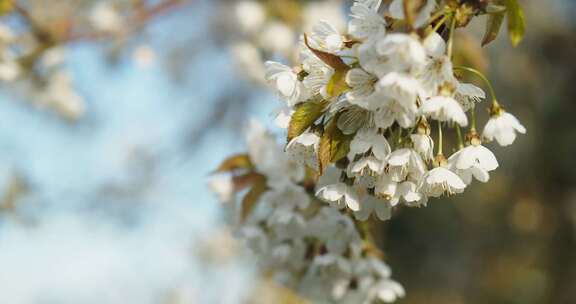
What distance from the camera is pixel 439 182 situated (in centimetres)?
110

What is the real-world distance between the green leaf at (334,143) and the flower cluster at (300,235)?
36cm

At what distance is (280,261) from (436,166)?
24.5 inches

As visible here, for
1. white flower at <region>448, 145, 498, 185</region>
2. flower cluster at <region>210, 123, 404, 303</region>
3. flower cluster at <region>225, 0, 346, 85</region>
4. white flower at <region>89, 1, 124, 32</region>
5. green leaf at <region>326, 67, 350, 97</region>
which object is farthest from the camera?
flower cluster at <region>225, 0, 346, 85</region>

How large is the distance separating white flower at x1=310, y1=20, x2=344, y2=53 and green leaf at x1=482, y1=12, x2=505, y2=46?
10.3 inches

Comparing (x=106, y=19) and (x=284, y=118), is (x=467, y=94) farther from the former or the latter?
(x=106, y=19)

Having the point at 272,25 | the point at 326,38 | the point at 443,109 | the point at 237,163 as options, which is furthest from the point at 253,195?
the point at 272,25

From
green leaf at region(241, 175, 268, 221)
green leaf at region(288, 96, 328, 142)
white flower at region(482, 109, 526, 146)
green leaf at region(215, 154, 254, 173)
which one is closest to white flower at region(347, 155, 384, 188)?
green leaf at region(288, 96, 328, 142)

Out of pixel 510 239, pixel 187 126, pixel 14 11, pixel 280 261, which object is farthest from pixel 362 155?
pixel 510 239

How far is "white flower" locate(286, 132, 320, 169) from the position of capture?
1.11 metres

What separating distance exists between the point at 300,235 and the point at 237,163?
0.32m

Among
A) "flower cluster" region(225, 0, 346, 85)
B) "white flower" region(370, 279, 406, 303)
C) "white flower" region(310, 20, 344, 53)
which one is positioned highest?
"white flower" region(310, 20, 344, 53)

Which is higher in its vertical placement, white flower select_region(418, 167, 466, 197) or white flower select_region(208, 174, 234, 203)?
white flower select_region(418, 167, 466, 197)

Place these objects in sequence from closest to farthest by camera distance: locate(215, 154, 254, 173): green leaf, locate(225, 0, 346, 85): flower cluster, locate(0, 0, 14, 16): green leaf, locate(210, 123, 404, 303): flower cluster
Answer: locate(210, 123, 404, 303): flower cluster, locate(215, 154, 254, 173): green leaf, locate(0, 0, 14, 16): green leaf, locate(225, 0, 346, 85): flower cluster

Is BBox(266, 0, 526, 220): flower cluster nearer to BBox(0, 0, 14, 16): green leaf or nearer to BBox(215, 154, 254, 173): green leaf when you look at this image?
BBox(215, 154, 254, 173): green leaf
